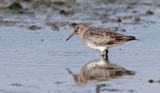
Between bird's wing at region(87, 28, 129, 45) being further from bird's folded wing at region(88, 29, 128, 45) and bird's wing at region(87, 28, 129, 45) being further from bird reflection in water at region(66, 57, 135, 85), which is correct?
bird reflection in water at region(66, 57, 135, 85)

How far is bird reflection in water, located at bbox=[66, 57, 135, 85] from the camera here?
42.3ft

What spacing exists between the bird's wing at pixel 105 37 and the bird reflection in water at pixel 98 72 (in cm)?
104

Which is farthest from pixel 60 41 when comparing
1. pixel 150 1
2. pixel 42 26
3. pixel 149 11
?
pixel 150 1

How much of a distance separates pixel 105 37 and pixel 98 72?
7.14 feet

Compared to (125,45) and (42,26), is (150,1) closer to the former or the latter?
(42,26)

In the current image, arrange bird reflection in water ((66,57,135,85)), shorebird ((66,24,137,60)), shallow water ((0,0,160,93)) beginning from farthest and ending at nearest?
shorebird ((66,24,137,60)), bird reflection in water ((66,57,135,85)), shallow water ((0,0,160,93))

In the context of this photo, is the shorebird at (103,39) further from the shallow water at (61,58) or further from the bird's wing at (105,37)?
the shallow water at (61,58)

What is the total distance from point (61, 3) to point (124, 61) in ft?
30.6

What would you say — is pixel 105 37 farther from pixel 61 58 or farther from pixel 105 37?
pixel 61 58

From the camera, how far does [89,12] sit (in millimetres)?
21734

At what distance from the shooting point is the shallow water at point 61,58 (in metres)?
12.1

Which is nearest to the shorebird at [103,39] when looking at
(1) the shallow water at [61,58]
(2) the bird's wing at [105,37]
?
(2) the bird's wing at [105,37]

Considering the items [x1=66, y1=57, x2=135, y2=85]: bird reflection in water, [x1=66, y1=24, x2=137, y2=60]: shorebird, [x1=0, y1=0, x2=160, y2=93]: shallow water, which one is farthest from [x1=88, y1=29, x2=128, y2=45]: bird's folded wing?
→ [x1=66, y1=57, x2=135, y2=85]: bird reflection in water

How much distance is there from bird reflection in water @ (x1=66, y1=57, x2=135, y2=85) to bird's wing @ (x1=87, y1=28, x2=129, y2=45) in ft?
3.42
